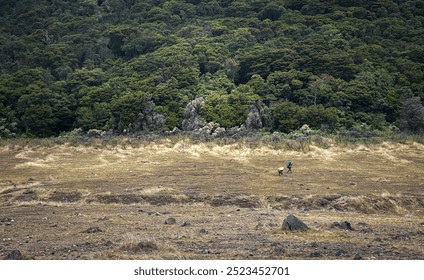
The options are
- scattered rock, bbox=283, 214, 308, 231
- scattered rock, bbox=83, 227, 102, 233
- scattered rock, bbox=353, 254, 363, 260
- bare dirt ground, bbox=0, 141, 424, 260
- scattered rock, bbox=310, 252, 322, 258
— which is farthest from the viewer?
scattered rock, bbox=83, 227, 102, 233

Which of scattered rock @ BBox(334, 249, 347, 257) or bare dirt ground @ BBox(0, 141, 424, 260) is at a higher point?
scattered rock @ BBox(334, 249, 347, 257)

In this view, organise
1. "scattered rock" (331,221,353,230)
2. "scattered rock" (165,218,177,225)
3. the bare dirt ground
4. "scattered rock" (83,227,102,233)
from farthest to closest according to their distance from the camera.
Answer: "scattered rock" (165,218,177,225) < "scattered rock" (331,221,353,230) < "scattered rock" (83,227,102,233) < the bare dirt ground

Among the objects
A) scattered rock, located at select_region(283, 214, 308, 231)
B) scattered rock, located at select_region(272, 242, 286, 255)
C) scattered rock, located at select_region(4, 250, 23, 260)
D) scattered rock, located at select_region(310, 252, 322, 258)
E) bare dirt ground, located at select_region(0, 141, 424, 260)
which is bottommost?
bare dirt ground, located at select_region(0, 141, 424, 260)

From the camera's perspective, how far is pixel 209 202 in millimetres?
20344

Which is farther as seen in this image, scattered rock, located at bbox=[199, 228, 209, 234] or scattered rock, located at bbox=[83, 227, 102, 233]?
scattered rock, located at bbox=[83, 227, 102, 233]

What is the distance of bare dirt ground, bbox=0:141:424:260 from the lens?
11445mm

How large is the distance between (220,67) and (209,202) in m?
48.4

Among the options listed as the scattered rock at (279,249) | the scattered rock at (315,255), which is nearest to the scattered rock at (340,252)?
the scattered rock at (315,255)

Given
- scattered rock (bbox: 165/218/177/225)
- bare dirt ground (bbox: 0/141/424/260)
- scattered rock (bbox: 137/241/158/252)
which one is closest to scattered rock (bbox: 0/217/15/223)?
bare dirt ground (bbox: 0/141/424/260)

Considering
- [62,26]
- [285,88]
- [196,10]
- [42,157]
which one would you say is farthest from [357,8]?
[42,157]

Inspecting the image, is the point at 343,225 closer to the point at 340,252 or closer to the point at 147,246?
the point at 340,252

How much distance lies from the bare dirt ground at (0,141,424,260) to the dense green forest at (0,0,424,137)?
12425 mm

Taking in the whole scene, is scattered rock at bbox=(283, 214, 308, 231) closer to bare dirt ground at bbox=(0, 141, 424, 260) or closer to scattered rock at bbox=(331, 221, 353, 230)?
bare dirt ground at bbox=(0, 141, 424, 260)

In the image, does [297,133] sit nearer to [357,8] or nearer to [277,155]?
[277,155]
